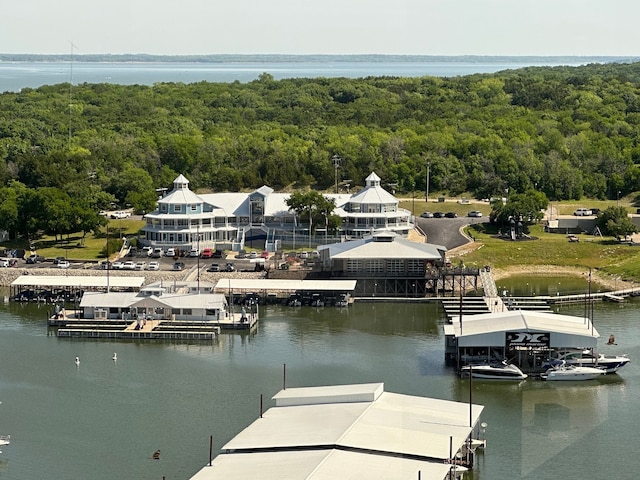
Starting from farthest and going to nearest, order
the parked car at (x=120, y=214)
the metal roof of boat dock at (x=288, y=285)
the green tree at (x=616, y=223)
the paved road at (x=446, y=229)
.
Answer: the parked car at (x=120, y=214) < the green tree at (x=616, y=223) < the paved road at (x=446, y=229) < the metal roof of boat dock at (x=288, y=285)

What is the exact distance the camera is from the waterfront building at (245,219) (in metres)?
56.8

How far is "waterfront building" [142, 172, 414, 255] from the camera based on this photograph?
56.8 meters

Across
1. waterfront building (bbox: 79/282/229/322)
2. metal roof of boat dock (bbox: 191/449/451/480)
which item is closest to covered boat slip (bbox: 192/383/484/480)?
metal roof of boat dock (bbox: 191/449/451/480)

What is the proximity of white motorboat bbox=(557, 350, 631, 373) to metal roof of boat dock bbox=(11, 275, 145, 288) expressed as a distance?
17571mm

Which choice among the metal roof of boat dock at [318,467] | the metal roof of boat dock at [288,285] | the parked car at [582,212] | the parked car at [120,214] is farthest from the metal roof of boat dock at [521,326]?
the parked car at [120,214]

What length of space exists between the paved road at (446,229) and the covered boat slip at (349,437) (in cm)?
2475

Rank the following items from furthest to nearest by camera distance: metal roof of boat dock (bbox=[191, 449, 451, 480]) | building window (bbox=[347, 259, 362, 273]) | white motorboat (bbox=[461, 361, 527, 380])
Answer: building window (bbox=[347, 259, 362, 273]), white motorboat (bbox=[461, 361, 527, 380]), metal roof of boat dock (bbox=[191, 449, 451, 480])

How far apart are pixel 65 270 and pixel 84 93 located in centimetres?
6032

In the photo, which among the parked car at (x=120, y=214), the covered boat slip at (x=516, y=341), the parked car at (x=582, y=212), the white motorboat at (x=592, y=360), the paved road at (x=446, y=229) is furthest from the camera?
the parked car at (x=582, y=212)

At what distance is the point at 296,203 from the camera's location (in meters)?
58.3

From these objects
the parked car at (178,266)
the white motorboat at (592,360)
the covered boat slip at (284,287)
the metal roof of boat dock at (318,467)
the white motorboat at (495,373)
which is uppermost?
the parked car at (178,266)

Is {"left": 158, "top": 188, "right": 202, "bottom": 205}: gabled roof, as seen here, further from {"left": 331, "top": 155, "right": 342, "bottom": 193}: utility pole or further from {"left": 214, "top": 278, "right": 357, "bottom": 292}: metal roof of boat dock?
{"left": 331, "top": 155, "right": 342, "bottom": 193}: utility pole

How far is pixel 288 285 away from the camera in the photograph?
48500mm

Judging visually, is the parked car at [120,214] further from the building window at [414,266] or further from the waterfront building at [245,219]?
the building window at [414,266]
